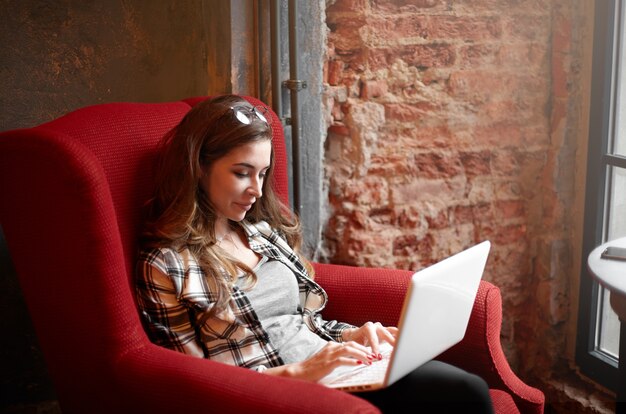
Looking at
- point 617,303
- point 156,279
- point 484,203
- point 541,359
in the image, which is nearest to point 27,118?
point 156,279

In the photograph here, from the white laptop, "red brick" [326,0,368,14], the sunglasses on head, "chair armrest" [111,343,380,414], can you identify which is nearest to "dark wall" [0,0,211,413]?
"red brick" [326,0,368,14]

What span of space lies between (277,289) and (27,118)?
38.9 inches

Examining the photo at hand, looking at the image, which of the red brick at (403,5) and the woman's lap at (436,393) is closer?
the woman's lap at (436,393)

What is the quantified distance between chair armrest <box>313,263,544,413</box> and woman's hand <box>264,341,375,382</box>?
1.16 ft

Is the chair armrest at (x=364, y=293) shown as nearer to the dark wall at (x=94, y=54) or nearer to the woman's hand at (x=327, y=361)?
the woman's hand at (x=327, y=361)

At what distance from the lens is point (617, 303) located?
1582 millimetres

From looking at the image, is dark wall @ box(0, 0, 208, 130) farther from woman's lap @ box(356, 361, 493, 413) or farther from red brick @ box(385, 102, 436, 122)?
woman's lap @ box(356, 361, 493, 413)

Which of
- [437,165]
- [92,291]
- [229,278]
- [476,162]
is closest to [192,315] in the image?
[229,278]

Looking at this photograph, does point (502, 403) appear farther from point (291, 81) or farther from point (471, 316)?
point (291, 81)

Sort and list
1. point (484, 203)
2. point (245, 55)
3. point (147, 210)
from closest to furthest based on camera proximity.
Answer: point (147, 210)
point (245, 55)
point (484, 203)

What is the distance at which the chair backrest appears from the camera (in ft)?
4.91

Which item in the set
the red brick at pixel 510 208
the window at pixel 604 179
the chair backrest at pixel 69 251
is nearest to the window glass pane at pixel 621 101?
the window at pixel 604 179

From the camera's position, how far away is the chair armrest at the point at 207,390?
4.36ft

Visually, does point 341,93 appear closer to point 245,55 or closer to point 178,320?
point 245,55
